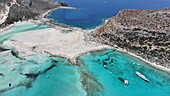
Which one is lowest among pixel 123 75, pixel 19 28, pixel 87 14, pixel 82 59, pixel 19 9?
pixel 123 75

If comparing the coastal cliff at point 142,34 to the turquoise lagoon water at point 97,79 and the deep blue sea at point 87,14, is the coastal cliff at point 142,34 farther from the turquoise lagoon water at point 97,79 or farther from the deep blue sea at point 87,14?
the deep blue sea at point 87,14

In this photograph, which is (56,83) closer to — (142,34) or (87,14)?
(142,34)

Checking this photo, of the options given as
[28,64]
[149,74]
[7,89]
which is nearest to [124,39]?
[149,74]

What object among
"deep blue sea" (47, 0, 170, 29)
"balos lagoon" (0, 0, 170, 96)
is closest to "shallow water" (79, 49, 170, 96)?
"balos lagoon" (0, 0, 170, 96)

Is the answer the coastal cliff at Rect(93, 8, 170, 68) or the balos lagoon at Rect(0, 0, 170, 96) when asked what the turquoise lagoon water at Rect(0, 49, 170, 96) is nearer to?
the balos lagoon at Rect(0, 0, 170, 96)

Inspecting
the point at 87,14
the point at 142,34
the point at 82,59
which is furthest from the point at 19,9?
the point at 142,34

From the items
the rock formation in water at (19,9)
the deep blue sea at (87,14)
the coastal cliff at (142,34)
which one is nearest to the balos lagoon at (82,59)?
the coastal cliff at (142,34)
